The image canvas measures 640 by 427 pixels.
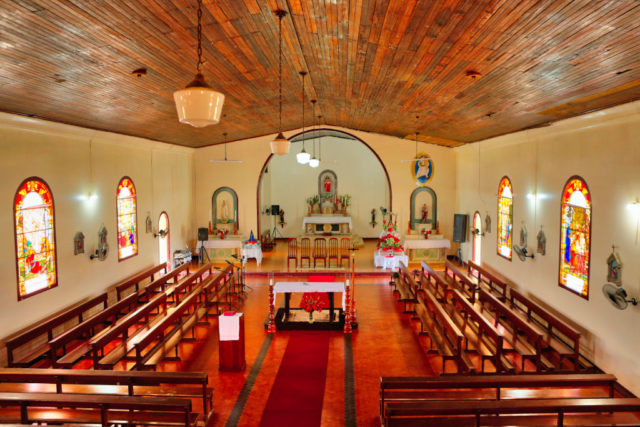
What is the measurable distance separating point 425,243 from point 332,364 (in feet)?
30.5

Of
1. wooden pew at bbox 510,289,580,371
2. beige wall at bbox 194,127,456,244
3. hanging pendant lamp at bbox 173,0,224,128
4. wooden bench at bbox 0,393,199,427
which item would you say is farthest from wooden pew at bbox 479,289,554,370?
beige wall at bbox 194,127,456,244

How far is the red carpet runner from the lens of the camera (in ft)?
19.6

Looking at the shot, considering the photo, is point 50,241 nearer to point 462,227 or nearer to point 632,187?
point 632,187

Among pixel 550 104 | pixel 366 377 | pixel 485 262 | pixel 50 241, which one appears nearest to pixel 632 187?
pixel 550 104

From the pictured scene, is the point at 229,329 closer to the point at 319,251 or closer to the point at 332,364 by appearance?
the point at 332,364

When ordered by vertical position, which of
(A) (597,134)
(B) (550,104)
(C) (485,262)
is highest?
(B) (550,104)

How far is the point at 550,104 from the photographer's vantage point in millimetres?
7230

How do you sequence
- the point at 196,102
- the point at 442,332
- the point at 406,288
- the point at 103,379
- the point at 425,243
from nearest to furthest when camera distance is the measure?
the point at 196,102, the point at 103,379, the point at 442,332, the point at 406,288, the point at 425,243

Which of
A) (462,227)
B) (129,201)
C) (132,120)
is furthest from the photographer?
(462,227)

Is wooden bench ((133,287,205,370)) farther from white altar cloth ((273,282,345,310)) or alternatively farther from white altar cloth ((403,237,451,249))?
white altar cloth ((403,237,451,249))

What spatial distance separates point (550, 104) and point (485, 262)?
7278 millimetres

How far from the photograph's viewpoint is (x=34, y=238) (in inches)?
325

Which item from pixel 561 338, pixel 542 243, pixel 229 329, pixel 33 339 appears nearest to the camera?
pixel 229 329

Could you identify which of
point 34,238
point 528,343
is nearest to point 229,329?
point 34,238
